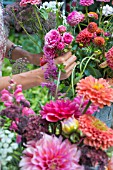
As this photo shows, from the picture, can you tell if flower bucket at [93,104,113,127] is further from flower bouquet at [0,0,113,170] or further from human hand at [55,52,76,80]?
flower bouquet at [0,0,113,170]

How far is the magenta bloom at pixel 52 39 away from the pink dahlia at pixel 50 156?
16.0 inches

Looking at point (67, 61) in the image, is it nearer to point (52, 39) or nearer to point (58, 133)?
point (52, 39)

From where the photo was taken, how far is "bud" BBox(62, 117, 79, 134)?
63 centimetres

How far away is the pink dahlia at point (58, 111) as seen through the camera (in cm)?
65

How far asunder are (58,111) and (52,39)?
1.18 feet

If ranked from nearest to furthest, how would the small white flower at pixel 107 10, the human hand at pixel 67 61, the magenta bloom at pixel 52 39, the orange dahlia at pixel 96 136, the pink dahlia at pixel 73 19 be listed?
the orange dahlia at pixel 96 136, the magenta bloom at pixel 52 39, the human hand at pixel 67 61, the pink dahlia at pixel 73 19, the small white flower at pixel 107 10

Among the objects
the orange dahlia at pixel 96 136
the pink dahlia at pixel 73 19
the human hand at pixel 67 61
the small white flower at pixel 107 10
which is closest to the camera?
the orange dahlia at pixel 96 136

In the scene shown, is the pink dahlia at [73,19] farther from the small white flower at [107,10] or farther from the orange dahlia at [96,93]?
the orange dahlia at [96,93]

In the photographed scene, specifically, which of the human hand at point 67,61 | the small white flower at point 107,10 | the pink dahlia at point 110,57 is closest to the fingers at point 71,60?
the human hand at point 67,61

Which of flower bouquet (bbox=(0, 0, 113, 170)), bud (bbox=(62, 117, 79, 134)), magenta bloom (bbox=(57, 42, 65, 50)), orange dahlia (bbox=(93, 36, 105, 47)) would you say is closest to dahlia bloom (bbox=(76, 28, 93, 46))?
orange dahlia (bbox=(93, 36, 105, 47))

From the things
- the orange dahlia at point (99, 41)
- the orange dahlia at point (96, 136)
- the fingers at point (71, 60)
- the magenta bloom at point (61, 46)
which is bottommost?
the fingers at point (71, 60)

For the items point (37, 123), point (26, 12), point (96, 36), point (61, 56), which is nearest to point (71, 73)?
point (61, 56)

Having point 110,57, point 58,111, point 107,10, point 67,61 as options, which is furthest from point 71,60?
point 58,111

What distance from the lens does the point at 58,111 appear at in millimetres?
655
